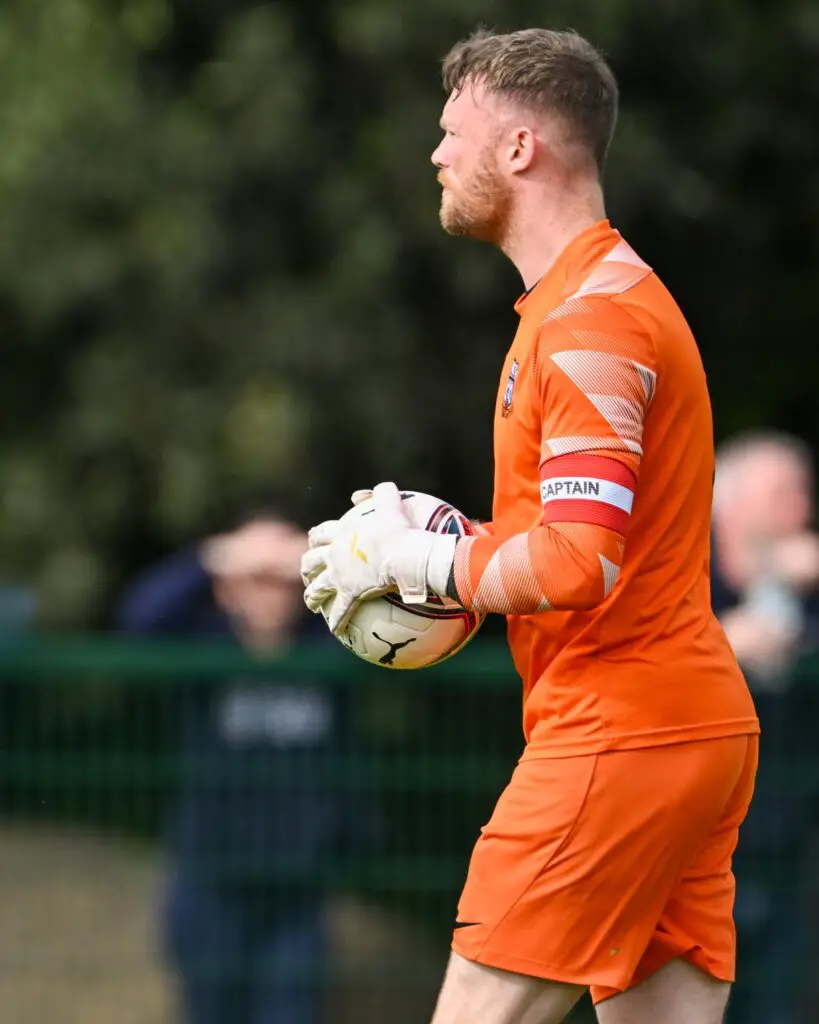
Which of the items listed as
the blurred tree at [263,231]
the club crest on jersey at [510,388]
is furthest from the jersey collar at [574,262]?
the blurred tree at [263,231]

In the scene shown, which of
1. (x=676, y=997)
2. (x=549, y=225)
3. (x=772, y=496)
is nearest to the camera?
(x=549, y=225)

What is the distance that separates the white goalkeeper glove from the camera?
3.73 metres

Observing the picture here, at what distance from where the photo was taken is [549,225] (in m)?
3.96

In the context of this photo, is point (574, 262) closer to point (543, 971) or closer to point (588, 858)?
point (588, 858)

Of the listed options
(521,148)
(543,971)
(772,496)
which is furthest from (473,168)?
(772,496)

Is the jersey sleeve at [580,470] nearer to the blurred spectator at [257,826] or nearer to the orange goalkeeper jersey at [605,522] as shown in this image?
the orange goalkeeper jersey at [605,522]

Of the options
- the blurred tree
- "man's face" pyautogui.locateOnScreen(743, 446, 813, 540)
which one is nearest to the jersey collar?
"man's face" pyautogui.locateOnScreen(743, 446, 813, 540)

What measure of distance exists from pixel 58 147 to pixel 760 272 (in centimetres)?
482

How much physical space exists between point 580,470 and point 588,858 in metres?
0.79

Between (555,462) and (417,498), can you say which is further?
(417,498)

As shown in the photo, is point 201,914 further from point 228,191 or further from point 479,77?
point 228,191

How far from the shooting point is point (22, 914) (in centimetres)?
761

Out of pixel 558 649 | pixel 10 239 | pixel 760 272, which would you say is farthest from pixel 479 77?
pixel 760 272

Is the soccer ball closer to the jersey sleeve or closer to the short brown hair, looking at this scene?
the jersey sleeve
